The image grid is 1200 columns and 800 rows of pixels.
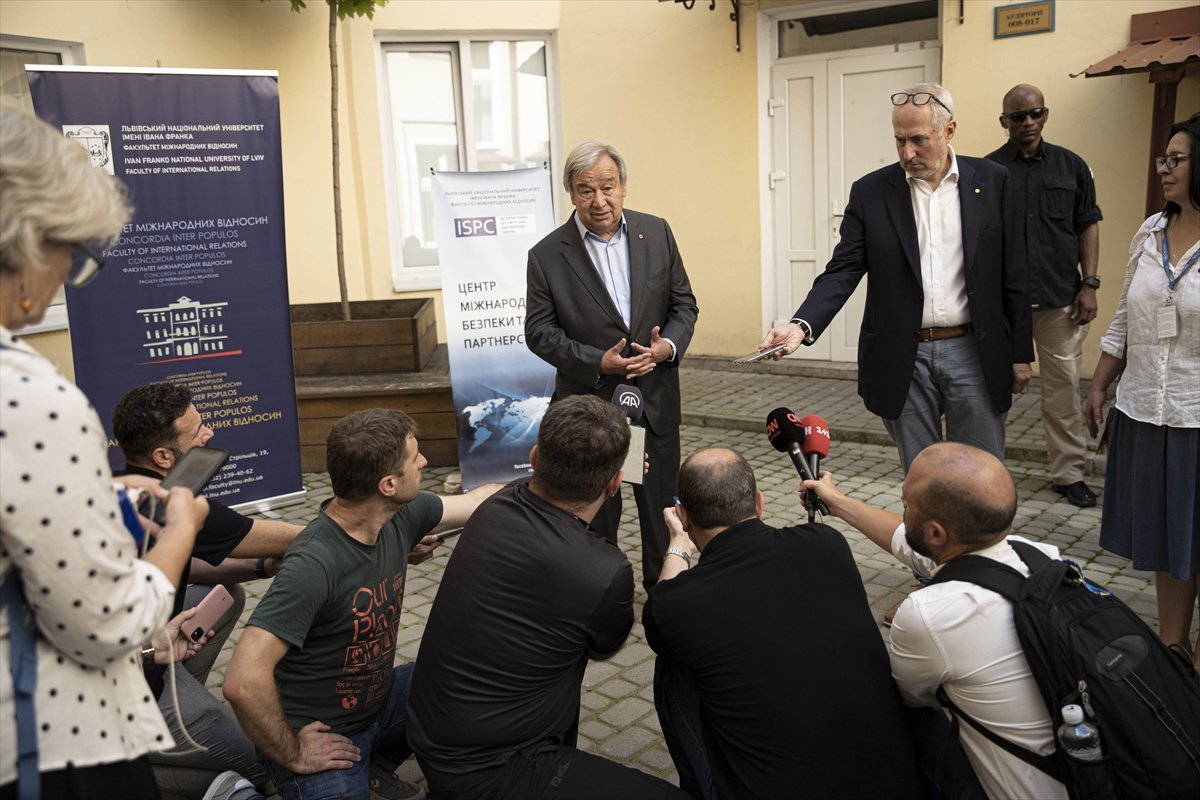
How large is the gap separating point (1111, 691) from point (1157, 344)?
188cm

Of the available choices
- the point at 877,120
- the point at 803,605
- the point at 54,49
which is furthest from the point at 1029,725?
the point at 54,49

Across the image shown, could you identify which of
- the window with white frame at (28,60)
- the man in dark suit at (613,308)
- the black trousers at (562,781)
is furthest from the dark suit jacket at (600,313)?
the window with white frame at (28,60)

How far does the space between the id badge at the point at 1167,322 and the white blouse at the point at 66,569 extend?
10.5 feet

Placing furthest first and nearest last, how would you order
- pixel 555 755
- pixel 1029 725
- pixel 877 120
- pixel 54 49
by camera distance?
pixel 877 120 < pixel 54 49 < pixel 555 755 < pixel 1029 725

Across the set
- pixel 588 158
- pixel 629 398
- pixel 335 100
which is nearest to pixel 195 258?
pixel 335 100

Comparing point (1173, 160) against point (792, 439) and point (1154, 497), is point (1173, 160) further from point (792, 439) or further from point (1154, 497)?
point (792, 439)

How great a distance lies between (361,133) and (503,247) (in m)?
3.98

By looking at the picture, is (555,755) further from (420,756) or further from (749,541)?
(749,541)

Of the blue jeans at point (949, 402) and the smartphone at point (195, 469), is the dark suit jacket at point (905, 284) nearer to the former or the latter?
the blue jeans at point (949, 402)

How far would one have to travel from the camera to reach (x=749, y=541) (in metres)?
2.50

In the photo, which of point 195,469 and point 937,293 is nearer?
point 195,469

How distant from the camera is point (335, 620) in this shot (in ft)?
9.40

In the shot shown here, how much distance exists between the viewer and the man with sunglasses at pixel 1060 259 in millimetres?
5859

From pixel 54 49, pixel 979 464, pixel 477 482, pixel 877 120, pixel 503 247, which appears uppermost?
pixel 54 49
